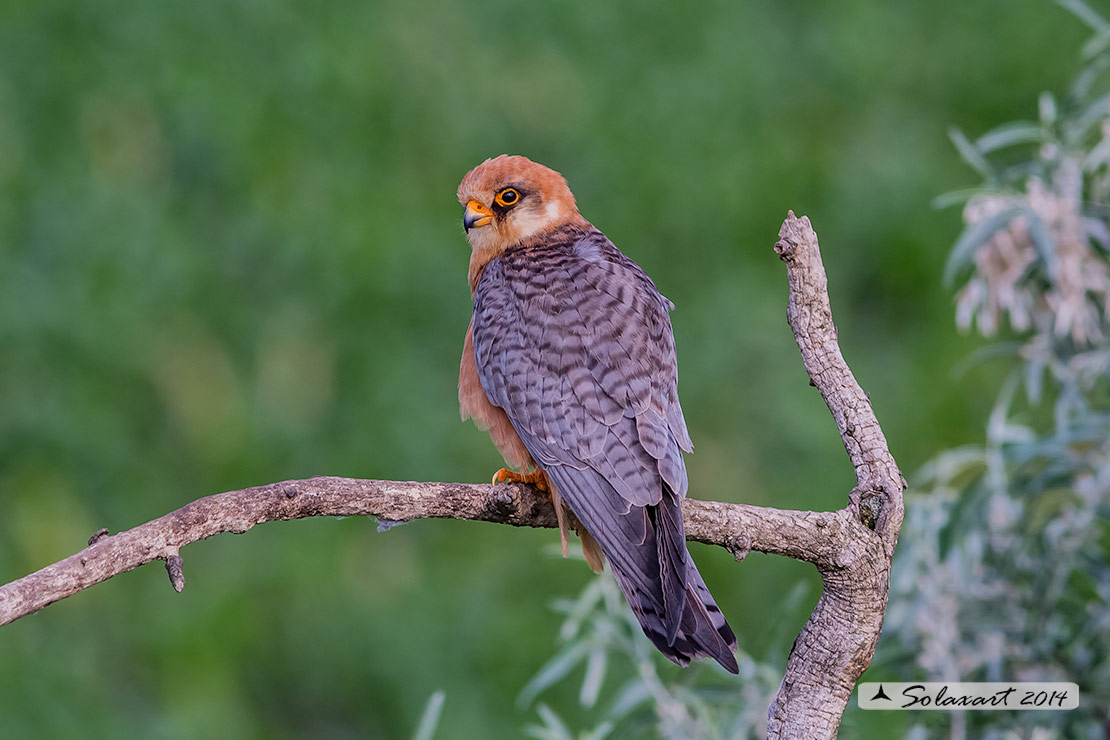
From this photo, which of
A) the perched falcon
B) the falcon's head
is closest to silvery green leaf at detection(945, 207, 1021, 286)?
the perched falcon

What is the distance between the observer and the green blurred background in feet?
16.2

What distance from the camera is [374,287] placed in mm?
5629

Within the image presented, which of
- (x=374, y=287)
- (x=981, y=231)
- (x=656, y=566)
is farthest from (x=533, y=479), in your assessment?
(x=374, y=287)

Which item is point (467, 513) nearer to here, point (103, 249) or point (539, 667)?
point (539, 667)

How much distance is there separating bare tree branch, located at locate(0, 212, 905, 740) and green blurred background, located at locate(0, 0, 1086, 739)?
2519mm

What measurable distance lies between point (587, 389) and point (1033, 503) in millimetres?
1381

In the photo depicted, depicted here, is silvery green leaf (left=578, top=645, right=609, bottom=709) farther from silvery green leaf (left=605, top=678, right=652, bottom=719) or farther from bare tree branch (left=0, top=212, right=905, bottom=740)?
bare tree branch (left=0, top=212, right=905, bottom=740)

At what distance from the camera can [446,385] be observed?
5508mm

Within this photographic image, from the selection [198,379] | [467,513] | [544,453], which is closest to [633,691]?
[544,453]


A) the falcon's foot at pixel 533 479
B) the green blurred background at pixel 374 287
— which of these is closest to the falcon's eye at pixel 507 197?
the falcon's foot at pixel 533 479

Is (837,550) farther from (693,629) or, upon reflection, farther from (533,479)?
(533,479)

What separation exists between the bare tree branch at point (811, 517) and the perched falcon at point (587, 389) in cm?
12

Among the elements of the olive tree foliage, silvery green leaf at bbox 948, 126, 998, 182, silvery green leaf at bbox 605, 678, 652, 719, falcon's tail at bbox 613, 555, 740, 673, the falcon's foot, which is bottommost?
falcon's tail at bbox 613, 555, 740, 673

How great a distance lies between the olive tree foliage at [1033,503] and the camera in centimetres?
295
